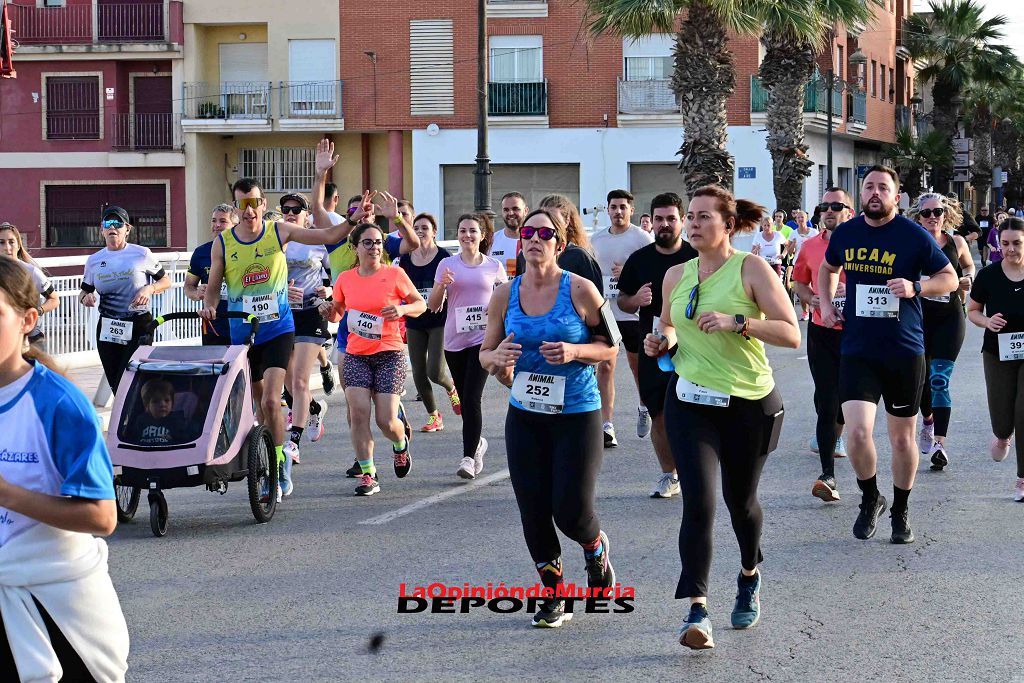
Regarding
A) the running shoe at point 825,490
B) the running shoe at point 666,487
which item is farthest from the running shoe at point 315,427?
the running shoe at point 825,490

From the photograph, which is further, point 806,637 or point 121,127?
point 121,127

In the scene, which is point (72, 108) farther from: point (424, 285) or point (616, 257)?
point (616, 257)

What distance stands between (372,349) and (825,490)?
300 cm

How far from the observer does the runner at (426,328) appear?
12438mm

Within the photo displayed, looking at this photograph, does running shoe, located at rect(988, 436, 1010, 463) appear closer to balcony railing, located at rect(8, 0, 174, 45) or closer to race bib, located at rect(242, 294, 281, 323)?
race bib, located at rect(242, 294, 281, 323)

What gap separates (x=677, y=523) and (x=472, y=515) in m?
1.23

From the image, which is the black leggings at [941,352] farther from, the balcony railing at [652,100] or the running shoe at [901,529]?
the balcony railing at [652,100]

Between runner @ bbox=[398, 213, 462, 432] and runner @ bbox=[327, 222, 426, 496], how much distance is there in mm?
2261

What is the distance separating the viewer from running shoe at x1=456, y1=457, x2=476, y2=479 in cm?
1023

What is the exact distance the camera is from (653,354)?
623 centimetres

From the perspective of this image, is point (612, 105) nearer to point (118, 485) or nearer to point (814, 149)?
point (814, 149)

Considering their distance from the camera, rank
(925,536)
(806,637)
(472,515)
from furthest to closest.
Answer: (472,515)
(925,536)
(806,637)

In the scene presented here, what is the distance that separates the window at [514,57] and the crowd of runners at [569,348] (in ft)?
103

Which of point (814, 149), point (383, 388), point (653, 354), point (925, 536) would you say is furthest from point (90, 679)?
point (814, 149)
